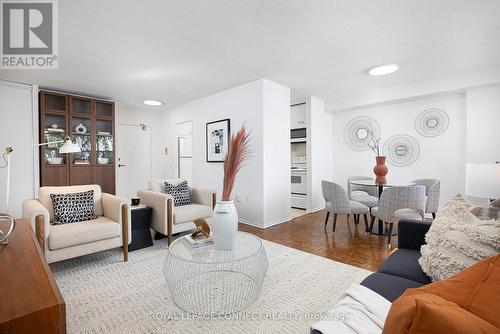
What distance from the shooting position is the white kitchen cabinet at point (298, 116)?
4.97 m

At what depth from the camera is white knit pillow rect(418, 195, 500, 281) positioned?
1.05 meters

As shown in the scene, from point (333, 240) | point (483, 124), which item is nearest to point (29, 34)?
point (333, 240)

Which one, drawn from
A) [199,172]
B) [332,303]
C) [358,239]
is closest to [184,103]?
[199,172]

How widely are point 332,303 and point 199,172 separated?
12.2 feet

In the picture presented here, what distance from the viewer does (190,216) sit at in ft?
9.96

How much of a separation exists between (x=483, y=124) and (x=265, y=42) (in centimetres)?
339

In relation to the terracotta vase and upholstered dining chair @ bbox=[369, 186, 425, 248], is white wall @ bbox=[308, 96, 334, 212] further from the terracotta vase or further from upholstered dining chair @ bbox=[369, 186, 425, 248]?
upholstered dining chair @ bbox=[369, 186, 425, 248]

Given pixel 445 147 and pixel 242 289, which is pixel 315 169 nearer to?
pixel 445 147

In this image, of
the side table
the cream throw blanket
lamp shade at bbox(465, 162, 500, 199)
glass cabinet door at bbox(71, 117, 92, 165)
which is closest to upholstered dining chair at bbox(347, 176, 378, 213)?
lamp shade at bbox(465, 162, 500, 199)

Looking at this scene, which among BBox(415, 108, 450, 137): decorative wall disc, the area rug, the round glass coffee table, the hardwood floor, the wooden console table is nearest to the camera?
the wooden console table

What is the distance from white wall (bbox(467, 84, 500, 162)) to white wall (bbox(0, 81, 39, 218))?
6695 millimetres

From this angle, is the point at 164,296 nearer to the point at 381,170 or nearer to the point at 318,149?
the point at 381,170

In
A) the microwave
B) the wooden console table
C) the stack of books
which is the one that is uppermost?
the microwave

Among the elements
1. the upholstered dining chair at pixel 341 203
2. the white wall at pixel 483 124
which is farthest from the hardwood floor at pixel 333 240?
the white wall at pixel 483 124
